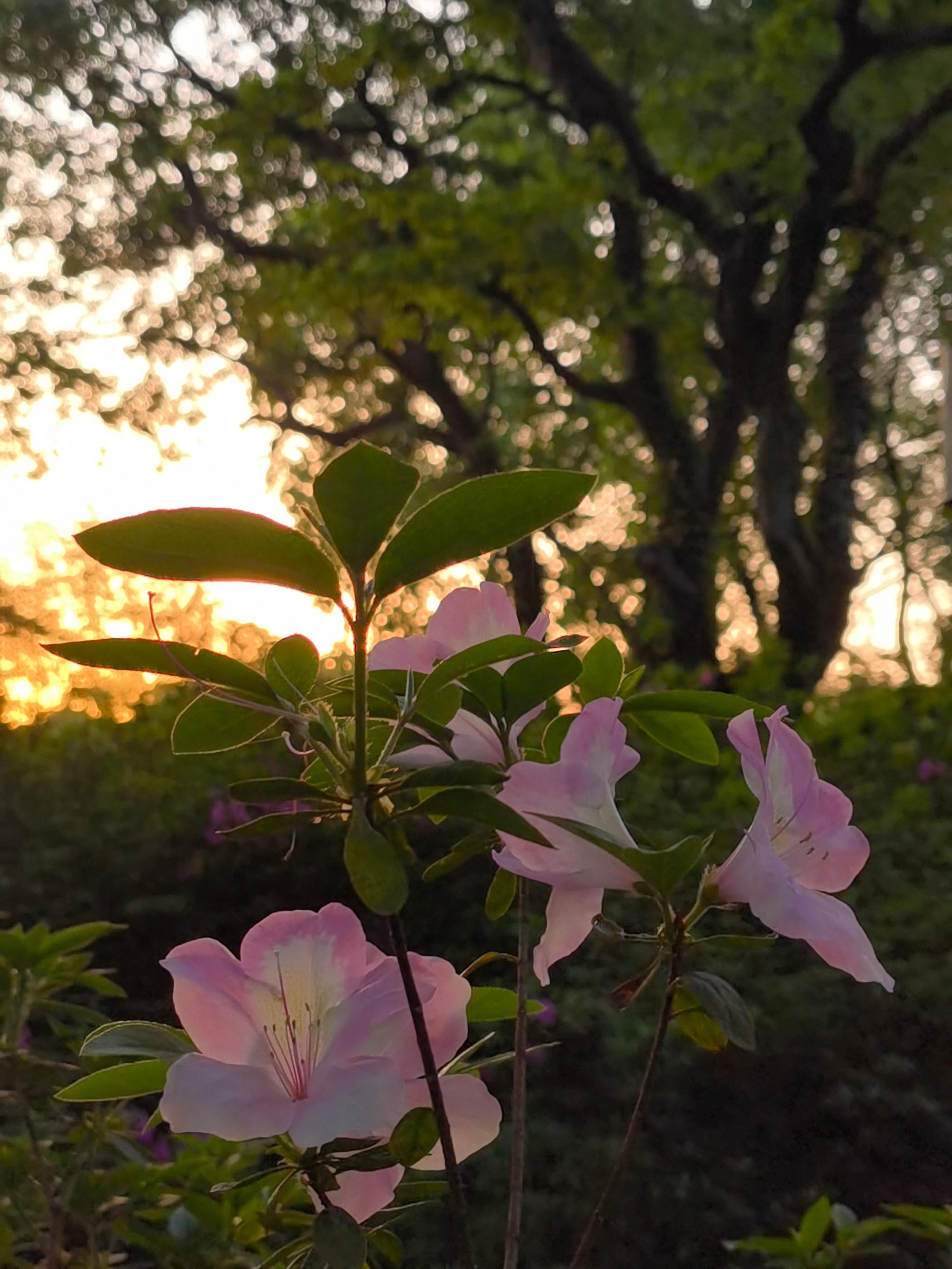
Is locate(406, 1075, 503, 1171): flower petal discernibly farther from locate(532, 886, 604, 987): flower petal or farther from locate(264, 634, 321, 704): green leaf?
locate(264, 634, 321, 704): green leaf

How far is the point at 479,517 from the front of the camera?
43 cm

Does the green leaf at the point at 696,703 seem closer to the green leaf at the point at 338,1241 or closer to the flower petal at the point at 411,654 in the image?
the flower petal at the point at 411,654

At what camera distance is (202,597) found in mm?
6078

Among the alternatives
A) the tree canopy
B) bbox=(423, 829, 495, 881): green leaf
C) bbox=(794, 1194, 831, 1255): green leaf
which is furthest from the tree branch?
bbox=(423, 829, 495, 881): green leaf

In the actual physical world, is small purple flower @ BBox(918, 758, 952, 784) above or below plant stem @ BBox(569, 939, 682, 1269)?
above

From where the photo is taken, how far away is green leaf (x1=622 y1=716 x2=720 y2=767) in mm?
563

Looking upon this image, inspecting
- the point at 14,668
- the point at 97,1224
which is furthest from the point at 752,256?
the point at 97,1224

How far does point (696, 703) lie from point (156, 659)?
257mm

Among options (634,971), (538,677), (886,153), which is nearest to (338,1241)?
(538,677)

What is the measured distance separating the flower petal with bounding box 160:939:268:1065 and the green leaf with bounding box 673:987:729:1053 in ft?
0.66

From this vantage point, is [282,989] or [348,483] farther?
[282,989]

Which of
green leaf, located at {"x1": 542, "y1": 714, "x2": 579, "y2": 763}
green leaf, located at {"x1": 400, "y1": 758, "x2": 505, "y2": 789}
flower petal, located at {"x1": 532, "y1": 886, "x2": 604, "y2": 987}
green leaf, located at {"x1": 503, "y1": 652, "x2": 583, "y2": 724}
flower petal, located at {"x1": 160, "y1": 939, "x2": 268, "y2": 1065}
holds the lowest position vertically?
flower petal, located at {"x1": 160, "y1": 939, "x2": 268, "y2": 1065}

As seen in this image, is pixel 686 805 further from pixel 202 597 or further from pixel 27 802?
pixel 202 597

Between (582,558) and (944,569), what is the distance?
18.5 ft
